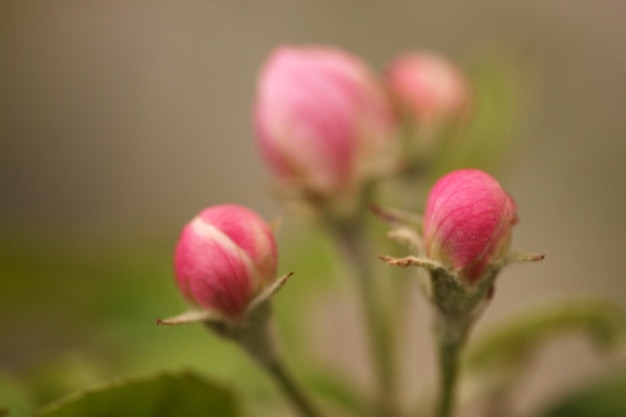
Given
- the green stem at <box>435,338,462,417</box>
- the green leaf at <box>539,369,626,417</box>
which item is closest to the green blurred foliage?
the green leaf at <box>539,369,626,417</box>

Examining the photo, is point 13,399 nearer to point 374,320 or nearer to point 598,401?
point 374,320

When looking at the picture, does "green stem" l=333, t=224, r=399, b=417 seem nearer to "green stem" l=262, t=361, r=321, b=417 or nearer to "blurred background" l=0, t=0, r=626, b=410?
"green stem" l=262, t=361, r=321, b=417

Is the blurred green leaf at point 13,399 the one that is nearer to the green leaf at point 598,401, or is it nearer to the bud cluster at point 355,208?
the bud cluster at point 355,208

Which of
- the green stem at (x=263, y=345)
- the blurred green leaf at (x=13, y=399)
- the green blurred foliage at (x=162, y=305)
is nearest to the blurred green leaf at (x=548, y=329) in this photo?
the green blurred foliage at (x=162, y=305)

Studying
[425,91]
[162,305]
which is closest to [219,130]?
[162,305]

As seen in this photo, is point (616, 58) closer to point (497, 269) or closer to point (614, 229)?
point (614, 229)
